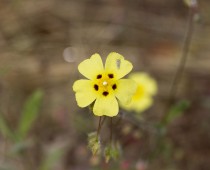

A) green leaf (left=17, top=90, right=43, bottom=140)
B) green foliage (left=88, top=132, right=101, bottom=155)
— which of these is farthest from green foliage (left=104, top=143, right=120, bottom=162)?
green leaf (left=17, top=90, right=43, bottom=140)

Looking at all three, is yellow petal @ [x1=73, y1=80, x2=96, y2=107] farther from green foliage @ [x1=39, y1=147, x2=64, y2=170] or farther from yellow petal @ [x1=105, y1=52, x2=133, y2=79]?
green foliage @ [x1=39, y1=147, x2=64, y2=170]

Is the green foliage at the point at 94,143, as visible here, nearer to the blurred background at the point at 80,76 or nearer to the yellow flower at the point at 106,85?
the yellow flower at the point at 106,85

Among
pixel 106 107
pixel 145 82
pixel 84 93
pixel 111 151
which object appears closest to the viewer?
pixel 106 107

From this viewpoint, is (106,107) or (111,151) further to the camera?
(111,151)

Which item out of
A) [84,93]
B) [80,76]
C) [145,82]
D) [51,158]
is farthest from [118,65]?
[80,76]

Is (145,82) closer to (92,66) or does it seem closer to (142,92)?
(142,92)

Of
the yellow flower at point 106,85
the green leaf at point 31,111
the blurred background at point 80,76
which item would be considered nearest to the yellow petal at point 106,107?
the yellow flower at point 106,85

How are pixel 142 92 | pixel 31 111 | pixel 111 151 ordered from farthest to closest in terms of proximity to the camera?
pixel 142 92 < pixel 31 111 < pixel 111 151
